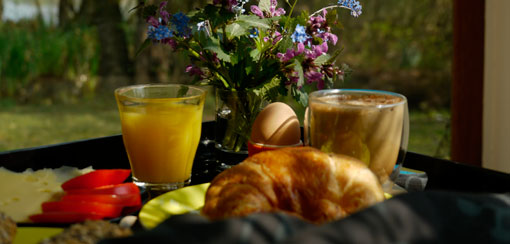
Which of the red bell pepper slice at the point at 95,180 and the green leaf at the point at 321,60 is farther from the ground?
the green leaf at the point at 321,60

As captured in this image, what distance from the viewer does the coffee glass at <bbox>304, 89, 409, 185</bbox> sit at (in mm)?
805

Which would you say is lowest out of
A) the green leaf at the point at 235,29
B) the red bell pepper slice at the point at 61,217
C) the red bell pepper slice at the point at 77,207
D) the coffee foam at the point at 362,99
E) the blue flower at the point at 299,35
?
the red bell pepper slice at the point at 61,217

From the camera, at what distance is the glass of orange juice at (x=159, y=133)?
91 cm

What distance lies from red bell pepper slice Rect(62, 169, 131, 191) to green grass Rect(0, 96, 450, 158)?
3012mm

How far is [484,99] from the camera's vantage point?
7.28 feet

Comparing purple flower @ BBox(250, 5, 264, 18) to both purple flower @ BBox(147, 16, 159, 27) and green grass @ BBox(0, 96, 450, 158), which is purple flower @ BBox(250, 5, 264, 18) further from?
green grass @ BBox(0, 96, 450, 158)

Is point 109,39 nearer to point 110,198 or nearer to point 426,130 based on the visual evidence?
point 426,130

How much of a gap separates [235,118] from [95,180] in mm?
299

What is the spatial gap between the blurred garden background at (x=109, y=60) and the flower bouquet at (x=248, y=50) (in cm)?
300

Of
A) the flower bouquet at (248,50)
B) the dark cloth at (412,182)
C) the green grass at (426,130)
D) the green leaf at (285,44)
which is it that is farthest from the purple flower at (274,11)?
the green grass at (426,130)

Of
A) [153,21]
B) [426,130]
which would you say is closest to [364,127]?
[153,21]

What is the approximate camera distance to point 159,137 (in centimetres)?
93

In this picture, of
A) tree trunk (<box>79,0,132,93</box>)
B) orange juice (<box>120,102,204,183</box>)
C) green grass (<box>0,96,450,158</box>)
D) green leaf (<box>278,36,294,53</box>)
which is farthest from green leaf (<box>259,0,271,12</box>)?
tree trunk (<box>79,0,132,93</box>)

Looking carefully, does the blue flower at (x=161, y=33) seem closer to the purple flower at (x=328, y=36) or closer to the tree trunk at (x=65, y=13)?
the purple flower at (x=328, y=36)
